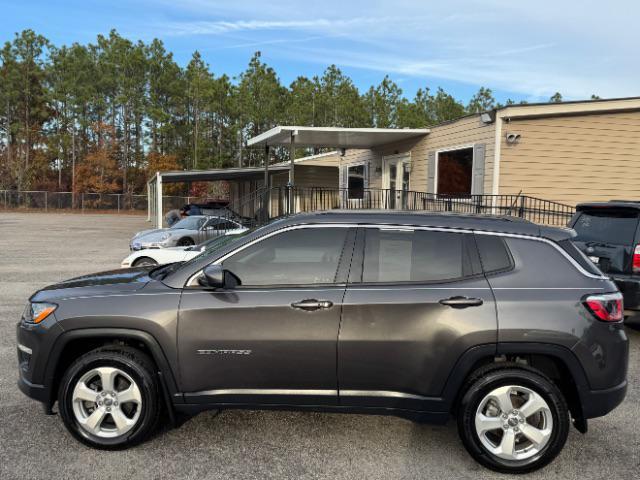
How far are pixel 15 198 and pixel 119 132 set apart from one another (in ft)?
54.8

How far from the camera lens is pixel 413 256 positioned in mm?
3619

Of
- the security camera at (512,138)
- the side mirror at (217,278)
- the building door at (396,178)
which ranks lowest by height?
the side mirror at (217,278)

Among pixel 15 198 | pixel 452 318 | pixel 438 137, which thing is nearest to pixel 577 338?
pixel 452 318

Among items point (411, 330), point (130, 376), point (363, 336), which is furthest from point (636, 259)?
point (130, 376)

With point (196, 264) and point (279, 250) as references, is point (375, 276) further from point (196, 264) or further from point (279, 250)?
point (196, 264)

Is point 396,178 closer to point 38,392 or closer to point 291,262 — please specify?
point 291,262

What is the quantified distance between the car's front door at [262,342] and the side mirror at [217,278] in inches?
2.4

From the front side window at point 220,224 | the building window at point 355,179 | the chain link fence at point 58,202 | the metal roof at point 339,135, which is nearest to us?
the front side window at point 220,224

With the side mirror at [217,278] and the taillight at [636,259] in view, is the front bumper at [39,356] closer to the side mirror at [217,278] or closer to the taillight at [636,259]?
the side mirror at [217,278]

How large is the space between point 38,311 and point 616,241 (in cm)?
592

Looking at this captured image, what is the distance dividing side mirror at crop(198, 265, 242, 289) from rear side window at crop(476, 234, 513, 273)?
1642mm

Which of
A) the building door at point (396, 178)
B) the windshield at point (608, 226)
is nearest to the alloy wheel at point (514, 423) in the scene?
the windshield at point (608, 226)

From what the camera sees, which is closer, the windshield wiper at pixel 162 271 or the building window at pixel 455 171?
the windshield wiper at pixel 162 271

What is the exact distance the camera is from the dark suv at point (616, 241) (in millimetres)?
5814
